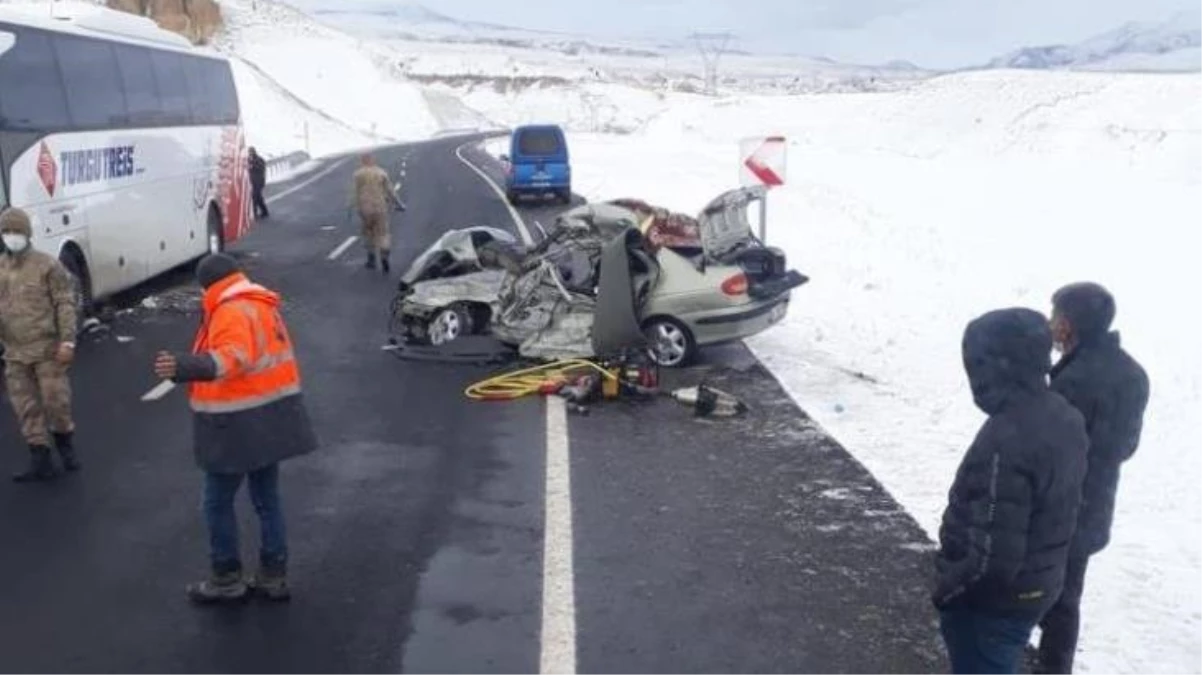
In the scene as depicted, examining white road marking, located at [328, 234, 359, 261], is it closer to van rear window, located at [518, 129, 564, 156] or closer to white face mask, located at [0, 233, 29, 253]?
van rear window, located at [518, 129, 564, 156]

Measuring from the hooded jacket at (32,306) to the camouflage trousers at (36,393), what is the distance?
8cm

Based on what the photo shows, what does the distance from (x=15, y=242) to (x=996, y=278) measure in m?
12.9

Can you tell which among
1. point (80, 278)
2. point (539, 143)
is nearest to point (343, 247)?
point (80, 278)

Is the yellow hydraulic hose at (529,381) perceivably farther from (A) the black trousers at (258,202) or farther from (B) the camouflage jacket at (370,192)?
(A) the black trousers at (258,202)

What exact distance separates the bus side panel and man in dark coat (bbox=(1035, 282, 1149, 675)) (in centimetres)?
1720

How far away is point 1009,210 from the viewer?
25.6m

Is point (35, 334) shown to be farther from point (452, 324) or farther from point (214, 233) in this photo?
point (214, 233)

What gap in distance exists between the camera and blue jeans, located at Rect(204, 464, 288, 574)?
6270 mm

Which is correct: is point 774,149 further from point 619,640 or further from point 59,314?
point 619,640

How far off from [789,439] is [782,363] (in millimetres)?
2939

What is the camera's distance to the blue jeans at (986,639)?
162 inches

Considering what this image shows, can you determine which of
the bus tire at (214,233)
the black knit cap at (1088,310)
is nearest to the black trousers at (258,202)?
the bus tire at (214,233)

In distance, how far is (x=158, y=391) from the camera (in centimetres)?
1142

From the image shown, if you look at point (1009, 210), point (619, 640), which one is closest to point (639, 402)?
point (619, 640)
